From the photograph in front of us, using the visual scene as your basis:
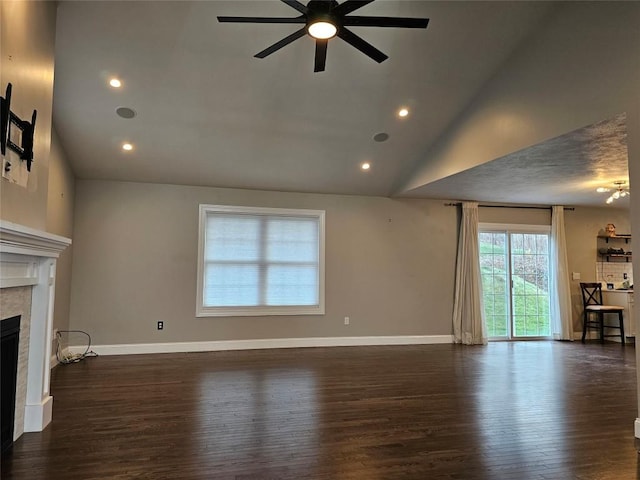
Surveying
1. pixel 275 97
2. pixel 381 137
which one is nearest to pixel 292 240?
pixel 381 137

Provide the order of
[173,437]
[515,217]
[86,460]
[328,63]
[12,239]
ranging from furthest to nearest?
[515,217] < [328,63] < [173,437] < [86,460] < [12,239]

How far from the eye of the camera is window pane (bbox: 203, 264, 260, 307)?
6074mm

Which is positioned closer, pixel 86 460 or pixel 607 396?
pixel 86 460

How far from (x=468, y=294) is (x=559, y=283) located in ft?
6.02

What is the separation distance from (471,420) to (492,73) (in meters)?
3.46

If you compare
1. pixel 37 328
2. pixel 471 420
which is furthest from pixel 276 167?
pixel 471 420

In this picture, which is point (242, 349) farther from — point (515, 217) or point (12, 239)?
point (515, 217)

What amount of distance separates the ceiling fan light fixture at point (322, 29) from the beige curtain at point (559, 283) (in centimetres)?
636

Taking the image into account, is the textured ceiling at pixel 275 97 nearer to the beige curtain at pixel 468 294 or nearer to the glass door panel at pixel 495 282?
the beige curtain at pixel 468 294

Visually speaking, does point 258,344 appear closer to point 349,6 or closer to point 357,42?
point 357,42

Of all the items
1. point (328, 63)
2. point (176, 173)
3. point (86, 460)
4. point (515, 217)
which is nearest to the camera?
point (86, 460)

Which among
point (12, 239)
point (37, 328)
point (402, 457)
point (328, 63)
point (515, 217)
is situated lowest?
point (402, 457)

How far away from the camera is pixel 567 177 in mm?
5125

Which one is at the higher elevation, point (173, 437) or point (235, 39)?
point (235, 39)
